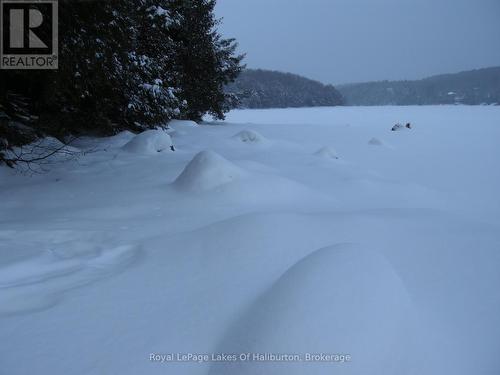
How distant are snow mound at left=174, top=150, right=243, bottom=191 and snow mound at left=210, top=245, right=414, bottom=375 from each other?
8.10 feet

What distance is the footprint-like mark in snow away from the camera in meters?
1.90

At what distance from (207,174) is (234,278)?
2.26 m

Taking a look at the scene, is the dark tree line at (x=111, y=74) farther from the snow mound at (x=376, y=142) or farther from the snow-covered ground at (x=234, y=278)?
the snow mound at (x=376, y=142)

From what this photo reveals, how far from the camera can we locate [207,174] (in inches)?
170

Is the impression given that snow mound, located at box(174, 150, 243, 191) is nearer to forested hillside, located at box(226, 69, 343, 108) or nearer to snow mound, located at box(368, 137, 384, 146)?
snow mound, located at box(368, 137, 384, 146)

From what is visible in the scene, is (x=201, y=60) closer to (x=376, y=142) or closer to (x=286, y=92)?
(x=376, y=142)

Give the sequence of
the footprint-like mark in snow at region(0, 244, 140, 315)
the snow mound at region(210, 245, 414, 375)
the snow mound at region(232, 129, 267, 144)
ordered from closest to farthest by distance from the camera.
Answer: the snow mound at region(210, 245, 414, 375)
the footprint-like mark in snow at region(0, 244, 140, 315)
the snow mound at region(232, 129, 267, 144)

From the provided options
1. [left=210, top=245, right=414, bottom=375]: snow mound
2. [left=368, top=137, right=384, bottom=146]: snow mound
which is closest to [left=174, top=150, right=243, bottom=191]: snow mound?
[left=210, top=245, right=414, bottom=375]: snow mound

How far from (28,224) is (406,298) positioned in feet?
10.8

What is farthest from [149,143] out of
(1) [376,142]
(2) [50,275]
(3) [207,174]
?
(1) [376,142]

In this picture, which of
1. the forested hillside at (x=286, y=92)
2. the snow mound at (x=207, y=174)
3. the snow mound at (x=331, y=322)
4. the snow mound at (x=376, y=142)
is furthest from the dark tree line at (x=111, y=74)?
the forested hillside at (x=286, y=92)

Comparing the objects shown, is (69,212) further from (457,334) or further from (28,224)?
(457,334)

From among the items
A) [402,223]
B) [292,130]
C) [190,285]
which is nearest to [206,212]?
[190,285]

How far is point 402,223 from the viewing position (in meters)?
3.41
